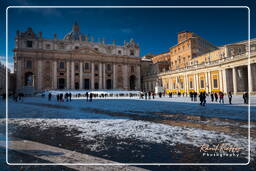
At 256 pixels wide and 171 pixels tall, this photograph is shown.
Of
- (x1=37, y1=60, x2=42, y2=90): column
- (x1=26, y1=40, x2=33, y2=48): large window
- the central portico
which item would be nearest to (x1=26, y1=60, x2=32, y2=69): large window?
the central portico

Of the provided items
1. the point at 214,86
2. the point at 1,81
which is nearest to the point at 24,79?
the point at 1,81

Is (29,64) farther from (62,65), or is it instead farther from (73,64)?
(73,64)

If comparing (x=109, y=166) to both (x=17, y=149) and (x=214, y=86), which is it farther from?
(x=214, y=86)

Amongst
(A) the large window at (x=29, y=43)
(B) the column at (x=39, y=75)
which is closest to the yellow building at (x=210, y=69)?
(B) the column at (x=39, y=75)

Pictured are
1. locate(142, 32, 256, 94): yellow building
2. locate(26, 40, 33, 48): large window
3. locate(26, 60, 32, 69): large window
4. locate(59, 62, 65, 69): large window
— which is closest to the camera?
locate(142, 32, 256, 94): yellow building

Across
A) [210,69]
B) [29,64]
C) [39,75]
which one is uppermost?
[29,64]

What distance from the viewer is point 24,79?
4462 cm

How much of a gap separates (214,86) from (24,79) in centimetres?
4884

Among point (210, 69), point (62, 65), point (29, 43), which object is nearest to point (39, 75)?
point (62, 65)

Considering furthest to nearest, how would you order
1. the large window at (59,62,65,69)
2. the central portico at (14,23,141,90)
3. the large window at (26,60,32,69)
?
the large window at (59,62,65,69), the central portico at (14,23,141,90), the large window at (26,60,32,69)

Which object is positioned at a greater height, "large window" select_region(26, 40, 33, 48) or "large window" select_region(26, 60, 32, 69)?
"large window" select_region(26, 40, 33, 48)

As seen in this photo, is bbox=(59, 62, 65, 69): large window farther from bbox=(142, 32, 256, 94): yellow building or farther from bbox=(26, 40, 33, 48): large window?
bbox=(142, 32, 256, 94): yellow building

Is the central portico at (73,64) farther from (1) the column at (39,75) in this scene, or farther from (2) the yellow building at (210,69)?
(2) the yellow building at (210,69)

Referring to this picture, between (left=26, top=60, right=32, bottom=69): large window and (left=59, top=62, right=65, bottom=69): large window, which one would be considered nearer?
(left=26, top=60, right=32, bottom=69): large window
